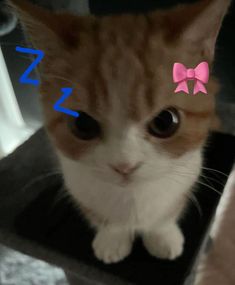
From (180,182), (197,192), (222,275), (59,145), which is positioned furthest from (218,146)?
(59,145)

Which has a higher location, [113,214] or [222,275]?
[113,214]

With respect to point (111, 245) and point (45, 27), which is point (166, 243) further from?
point (45, 27)

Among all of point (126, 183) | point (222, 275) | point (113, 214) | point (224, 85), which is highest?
point (126, 183)

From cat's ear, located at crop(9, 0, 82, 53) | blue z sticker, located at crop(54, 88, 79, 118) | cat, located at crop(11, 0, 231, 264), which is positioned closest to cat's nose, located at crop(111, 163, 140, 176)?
cat, located at crop(11, 0, 231, 264)

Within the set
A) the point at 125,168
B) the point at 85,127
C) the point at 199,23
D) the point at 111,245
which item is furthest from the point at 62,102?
the point at 111,245

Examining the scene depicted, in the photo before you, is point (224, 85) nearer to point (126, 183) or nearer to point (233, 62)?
point (233, 62)

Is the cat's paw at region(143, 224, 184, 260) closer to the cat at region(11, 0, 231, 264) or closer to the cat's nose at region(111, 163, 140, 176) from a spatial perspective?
the cat at region(11, 0, 231, 264)
